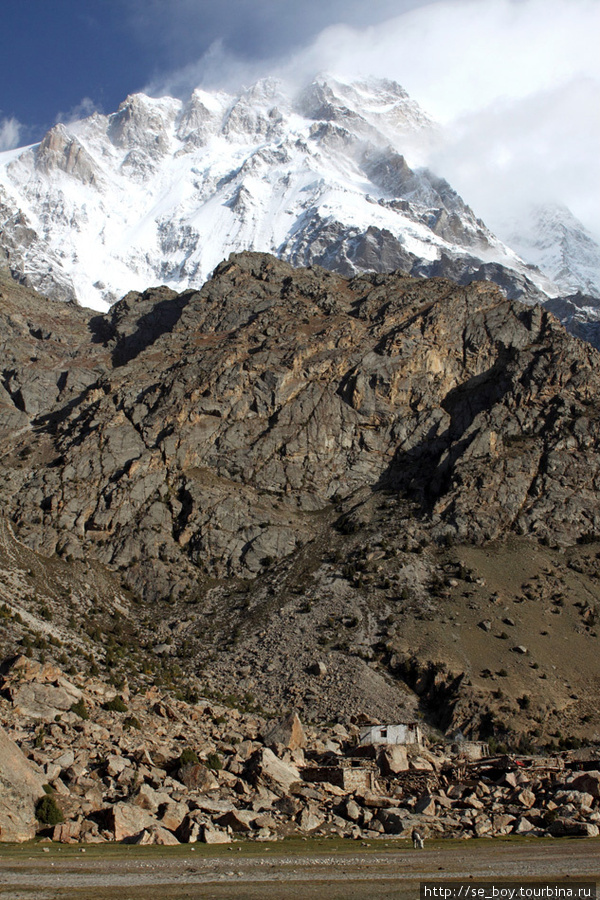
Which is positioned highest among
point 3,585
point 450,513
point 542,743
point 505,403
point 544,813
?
point 505,403

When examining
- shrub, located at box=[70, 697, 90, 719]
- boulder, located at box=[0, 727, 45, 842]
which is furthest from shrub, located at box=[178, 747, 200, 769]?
boulder, located at box=[0, 727, 45, 842]

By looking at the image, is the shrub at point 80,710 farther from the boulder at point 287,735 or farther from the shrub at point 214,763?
the boulder at point 287,735

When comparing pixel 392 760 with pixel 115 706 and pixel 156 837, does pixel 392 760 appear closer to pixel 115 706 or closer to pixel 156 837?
pixel 115 706

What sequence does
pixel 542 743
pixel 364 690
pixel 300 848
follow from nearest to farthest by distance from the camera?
pixel 300 848
pixel 542 743
pixel 364 690

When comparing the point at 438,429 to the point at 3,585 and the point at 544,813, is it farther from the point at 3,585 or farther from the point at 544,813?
the point at 544,813

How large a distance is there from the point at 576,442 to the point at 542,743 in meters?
50.5

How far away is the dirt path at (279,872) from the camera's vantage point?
1950 cm

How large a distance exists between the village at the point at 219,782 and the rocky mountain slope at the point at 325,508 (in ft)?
59.5

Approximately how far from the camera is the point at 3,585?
72250 mm

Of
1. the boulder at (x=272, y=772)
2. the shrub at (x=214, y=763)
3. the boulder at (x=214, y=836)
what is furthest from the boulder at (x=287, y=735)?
the boulder at (x=214, y=836)

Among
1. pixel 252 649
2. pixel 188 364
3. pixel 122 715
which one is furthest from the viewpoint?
pixel 188 364

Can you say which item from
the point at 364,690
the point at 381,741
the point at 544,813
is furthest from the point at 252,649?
the point at 544,813

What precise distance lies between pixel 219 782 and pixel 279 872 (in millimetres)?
11205

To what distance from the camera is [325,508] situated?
99.6 metres
